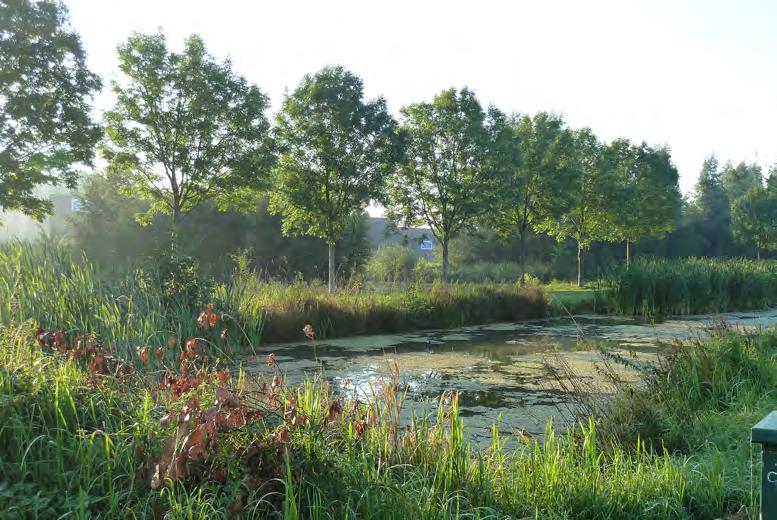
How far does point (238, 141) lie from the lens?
17.9 meters

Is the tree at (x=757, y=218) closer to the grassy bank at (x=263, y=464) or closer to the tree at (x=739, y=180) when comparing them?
the tree at (x=739, y=180)

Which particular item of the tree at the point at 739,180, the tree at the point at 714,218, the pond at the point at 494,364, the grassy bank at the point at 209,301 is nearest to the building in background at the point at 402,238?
the grassy bank at the point at 209,301

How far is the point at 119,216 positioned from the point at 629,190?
20.3 metres

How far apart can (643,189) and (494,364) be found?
25049mm

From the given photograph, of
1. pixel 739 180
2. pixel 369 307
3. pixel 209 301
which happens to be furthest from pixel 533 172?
pixel 739 180

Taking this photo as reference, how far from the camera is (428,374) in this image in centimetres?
812

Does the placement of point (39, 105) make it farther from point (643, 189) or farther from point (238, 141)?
point (643, 189)

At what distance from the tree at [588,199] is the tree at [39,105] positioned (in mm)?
16764

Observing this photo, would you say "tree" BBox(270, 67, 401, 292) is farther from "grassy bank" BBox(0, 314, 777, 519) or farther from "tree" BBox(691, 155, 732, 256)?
"tree" BBox(691, 155, 732, 256)

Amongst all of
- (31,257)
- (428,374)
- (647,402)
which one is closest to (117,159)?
(31,257)

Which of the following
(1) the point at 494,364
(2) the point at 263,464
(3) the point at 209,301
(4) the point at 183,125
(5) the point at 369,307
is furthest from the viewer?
(4) the point at 183,125

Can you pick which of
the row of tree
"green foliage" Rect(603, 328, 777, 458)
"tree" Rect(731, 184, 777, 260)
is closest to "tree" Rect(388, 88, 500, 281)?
the row of tree

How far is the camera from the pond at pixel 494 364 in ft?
18.7

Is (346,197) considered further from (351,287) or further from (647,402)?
(647,402)
